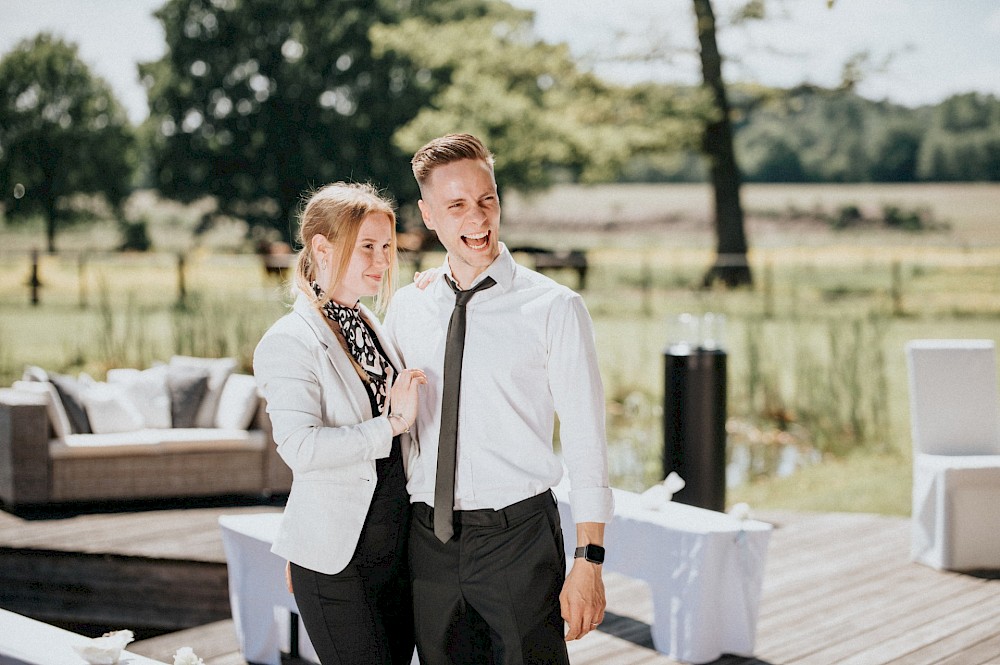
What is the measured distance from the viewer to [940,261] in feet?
50.3

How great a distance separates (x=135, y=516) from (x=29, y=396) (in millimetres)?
786

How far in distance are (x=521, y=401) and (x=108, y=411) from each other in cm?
431

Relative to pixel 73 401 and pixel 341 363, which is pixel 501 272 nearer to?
pixel 341 363

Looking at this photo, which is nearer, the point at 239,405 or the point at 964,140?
the point at 239,405

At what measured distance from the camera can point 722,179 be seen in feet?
55.0

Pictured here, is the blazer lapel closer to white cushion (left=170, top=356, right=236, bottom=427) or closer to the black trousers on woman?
the black trousers on woman

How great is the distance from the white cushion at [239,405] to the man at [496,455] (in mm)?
4006

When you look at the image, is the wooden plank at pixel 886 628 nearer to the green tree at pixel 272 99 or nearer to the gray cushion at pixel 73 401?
the gray cushion at pixel 73 401

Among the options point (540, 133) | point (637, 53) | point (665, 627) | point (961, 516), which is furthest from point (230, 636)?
point (540, 133)

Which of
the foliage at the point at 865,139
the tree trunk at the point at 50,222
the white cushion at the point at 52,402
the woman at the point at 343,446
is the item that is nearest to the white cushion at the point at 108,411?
the white cushion at the point at 52,402

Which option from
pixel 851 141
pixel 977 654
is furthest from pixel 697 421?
pixel 851 141

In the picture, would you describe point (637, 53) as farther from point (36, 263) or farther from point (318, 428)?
point (318, 428)

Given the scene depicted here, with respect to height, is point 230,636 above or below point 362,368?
below

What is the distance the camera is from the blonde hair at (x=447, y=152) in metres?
1.87
